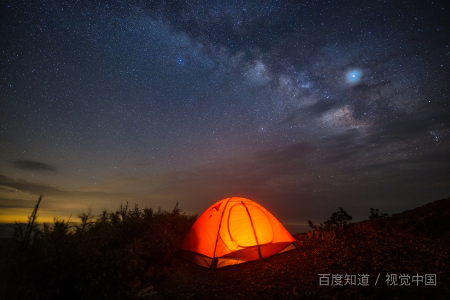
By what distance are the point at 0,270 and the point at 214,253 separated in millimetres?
5410

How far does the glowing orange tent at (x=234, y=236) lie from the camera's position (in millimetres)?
7809

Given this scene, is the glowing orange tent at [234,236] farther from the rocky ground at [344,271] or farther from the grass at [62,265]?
the grass at [62,265]

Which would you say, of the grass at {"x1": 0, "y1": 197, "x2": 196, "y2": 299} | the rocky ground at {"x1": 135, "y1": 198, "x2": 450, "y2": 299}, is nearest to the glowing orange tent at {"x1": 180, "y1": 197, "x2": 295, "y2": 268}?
the rocky ground at {"x1": 135, "y1": 198, "x2": 450, "y2": 299}

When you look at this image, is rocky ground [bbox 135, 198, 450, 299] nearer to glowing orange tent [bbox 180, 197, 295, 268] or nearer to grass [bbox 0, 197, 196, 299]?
glowing orange tent [bbox 180, 197, 295, 268]

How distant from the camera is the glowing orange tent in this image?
781 cm

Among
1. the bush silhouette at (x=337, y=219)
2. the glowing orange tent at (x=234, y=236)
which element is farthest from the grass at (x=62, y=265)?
the bush silhouette at (x=337, y=219)

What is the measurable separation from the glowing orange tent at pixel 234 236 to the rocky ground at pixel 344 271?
29 cm

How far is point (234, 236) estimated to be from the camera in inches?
316

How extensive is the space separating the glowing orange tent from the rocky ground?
0.29 meters

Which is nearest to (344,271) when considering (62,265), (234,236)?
(234,236)

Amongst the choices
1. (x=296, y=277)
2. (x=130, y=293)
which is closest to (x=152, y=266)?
(x=130, y=293)

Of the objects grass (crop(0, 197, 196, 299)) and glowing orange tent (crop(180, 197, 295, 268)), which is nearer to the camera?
grass (crop(0, 197, 196, 299))

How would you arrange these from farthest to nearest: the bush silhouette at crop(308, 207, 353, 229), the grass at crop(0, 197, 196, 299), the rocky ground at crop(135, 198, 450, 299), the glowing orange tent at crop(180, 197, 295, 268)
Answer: the bush silhouette at crop(308, 207, 353, 229) < the glowing orange tent at crop(180, 197, 295, 268) < the rocky ground at crop(135, 198, 450, 299) < the grass at crop(0, 197, 196, 299)

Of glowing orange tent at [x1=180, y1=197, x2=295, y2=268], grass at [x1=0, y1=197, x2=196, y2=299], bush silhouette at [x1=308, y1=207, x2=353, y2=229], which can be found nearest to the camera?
grass at [x1=0, y1=197, x2=196, y2=299]
